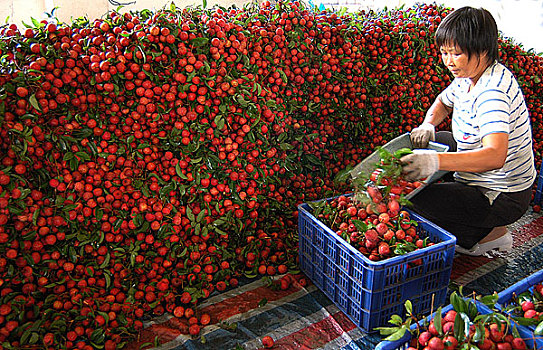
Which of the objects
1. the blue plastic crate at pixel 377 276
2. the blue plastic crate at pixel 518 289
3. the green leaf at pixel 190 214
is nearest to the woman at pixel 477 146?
the blue plastic crate at pixel 377 276

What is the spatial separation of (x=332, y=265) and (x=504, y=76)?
1.04 meters

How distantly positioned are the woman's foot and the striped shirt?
296mm

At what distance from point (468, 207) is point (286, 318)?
0.96 m

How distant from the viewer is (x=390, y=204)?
5.43 feet

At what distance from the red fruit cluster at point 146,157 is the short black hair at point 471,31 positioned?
0.63 meters

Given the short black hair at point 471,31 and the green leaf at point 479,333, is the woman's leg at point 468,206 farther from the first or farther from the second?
the green leaf at point 479,333

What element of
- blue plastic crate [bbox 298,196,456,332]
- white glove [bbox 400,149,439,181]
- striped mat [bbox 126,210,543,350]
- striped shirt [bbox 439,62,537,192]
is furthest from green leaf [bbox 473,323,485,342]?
striped shirt [bbox 439,62,537,192]

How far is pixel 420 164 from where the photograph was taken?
5.35 ft

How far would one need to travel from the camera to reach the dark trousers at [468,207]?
1.86m

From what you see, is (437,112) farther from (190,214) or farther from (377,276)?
(190,214)

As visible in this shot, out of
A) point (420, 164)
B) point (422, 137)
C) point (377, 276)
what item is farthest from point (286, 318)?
point (422, 137)

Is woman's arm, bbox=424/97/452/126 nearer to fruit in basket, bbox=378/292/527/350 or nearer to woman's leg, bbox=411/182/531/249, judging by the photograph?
woman's leg, bbox=411/182/531/249

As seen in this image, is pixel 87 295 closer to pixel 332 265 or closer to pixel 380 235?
pixel 332 265

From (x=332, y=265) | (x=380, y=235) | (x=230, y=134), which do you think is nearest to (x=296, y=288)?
(x=332, y=265)
